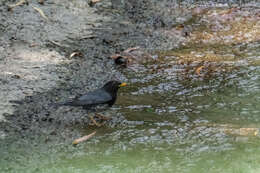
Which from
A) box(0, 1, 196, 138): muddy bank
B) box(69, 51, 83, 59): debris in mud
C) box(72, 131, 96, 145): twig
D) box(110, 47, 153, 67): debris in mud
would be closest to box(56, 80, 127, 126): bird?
box(0, 1, 196, 138): muddy bank

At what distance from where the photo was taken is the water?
15.2 feet

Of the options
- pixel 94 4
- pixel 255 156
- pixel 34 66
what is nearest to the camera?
pixel 255 156

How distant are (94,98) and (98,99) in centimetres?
6

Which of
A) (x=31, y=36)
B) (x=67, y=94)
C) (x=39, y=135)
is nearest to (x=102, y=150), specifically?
(x=39, y=135)

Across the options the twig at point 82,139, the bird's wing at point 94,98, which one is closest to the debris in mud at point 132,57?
the bird's wing at point 94,98

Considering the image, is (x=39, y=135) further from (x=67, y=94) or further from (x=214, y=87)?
(x=214, y=87)

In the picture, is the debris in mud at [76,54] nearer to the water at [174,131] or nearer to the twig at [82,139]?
the water at [174,131]

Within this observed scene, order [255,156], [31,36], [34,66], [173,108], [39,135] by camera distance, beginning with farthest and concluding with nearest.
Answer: [31,36], [34,66], [173,108], [39,135], [255,156]

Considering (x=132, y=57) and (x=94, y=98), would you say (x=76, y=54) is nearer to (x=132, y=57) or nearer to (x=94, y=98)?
(x=132, y=57)

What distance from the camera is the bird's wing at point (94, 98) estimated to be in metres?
5.91

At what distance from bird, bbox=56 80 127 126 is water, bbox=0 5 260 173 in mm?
164

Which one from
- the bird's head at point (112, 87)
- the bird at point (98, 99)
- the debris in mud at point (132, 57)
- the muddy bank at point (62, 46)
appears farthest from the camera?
the debris in mud at point (132, 57)

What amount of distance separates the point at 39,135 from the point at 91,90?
4.82 feet

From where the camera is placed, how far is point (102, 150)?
16.3ft
